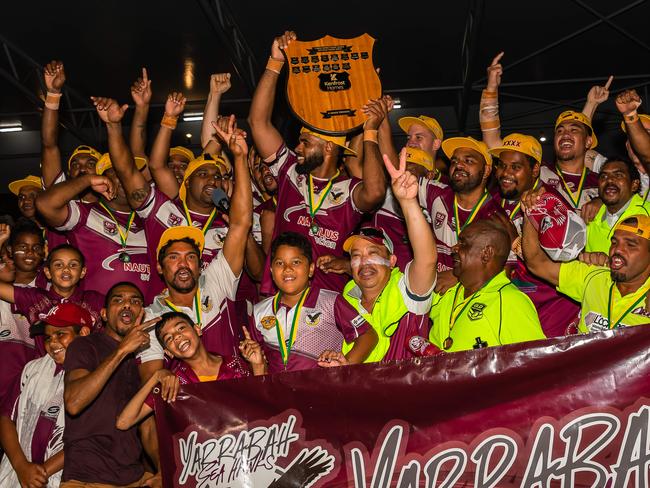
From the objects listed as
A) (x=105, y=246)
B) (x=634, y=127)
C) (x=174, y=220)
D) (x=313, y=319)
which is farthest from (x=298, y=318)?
(x=634, y=127)

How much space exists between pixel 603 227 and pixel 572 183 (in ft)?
2.65

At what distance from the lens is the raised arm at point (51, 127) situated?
6.91m

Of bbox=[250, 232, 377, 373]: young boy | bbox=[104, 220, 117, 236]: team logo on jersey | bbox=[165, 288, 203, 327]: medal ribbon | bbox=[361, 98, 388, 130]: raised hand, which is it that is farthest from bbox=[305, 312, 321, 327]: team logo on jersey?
bbox=[104, 220, 117, 236]: team logo on jersey

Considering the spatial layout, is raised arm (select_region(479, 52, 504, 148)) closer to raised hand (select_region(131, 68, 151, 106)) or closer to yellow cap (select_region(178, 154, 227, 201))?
yellow cap (select_region(178, 154, 227, 201))

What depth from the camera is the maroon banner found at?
144 inches

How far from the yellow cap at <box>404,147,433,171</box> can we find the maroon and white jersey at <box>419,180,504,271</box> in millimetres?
225

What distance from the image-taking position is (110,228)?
6.49 meters

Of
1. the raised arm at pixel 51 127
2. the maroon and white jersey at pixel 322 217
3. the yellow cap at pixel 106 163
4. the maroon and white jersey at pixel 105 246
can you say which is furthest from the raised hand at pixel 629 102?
the raised arm at pixel 51 127

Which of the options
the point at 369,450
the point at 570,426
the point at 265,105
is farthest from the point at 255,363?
the point at 265,105

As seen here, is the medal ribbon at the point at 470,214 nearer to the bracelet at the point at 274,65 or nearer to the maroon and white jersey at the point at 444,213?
the maroon and white jersey at the point at 444,213

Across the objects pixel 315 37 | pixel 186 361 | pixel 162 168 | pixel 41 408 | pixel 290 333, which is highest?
pixel 315 37

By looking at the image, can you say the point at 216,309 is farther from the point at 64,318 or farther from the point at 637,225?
the point at 637,225

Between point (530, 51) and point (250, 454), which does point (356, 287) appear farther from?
point (530, 51)

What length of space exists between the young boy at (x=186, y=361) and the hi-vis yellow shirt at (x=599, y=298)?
1.79 metres
